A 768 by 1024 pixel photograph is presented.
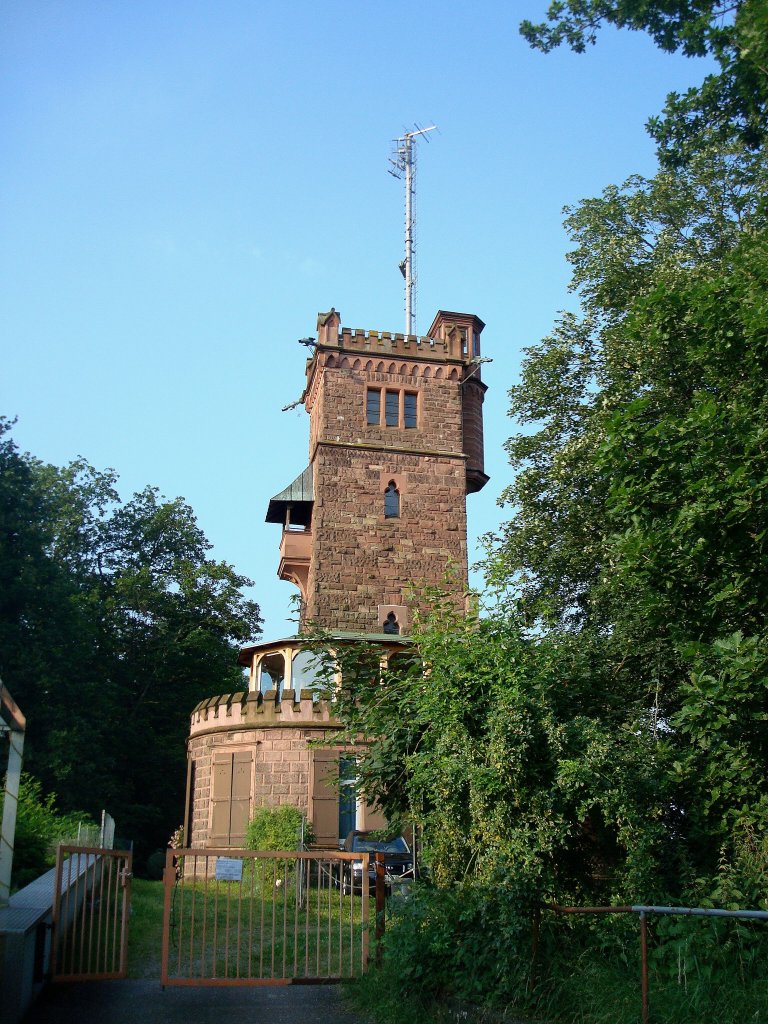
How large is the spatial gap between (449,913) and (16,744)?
3.89 m

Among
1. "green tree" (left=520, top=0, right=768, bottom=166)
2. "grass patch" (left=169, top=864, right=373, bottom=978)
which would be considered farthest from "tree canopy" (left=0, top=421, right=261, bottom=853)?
"green tree" (left=520, top=0, right=768, bottom=166)

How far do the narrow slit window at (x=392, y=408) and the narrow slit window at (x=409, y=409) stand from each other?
20 cm

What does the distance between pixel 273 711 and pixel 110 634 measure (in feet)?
60.2

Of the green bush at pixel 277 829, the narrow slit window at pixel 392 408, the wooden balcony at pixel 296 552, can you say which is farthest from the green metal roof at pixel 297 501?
the green bush at pixel 277 829

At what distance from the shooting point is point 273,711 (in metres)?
23.3

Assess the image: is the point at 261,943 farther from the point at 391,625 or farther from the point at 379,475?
the point at 379,475

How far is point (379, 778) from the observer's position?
1101 cm

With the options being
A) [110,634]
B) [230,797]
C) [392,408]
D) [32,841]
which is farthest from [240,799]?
[110,634]

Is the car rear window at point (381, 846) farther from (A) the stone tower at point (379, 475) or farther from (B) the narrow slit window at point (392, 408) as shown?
(B) the narrow slit window at point (392, 408)

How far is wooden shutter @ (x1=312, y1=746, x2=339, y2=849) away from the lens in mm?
22250

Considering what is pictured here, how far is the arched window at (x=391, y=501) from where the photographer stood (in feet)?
104

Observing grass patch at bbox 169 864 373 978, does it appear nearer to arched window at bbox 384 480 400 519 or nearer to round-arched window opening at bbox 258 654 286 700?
round-arched window opening at bbox 258 654 286 700

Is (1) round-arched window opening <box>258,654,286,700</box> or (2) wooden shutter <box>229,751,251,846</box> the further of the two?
(1) round-arched window opening <box>258,654,286,700</box>

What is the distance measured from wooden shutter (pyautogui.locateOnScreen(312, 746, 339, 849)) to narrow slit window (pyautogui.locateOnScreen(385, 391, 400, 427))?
514 inches
